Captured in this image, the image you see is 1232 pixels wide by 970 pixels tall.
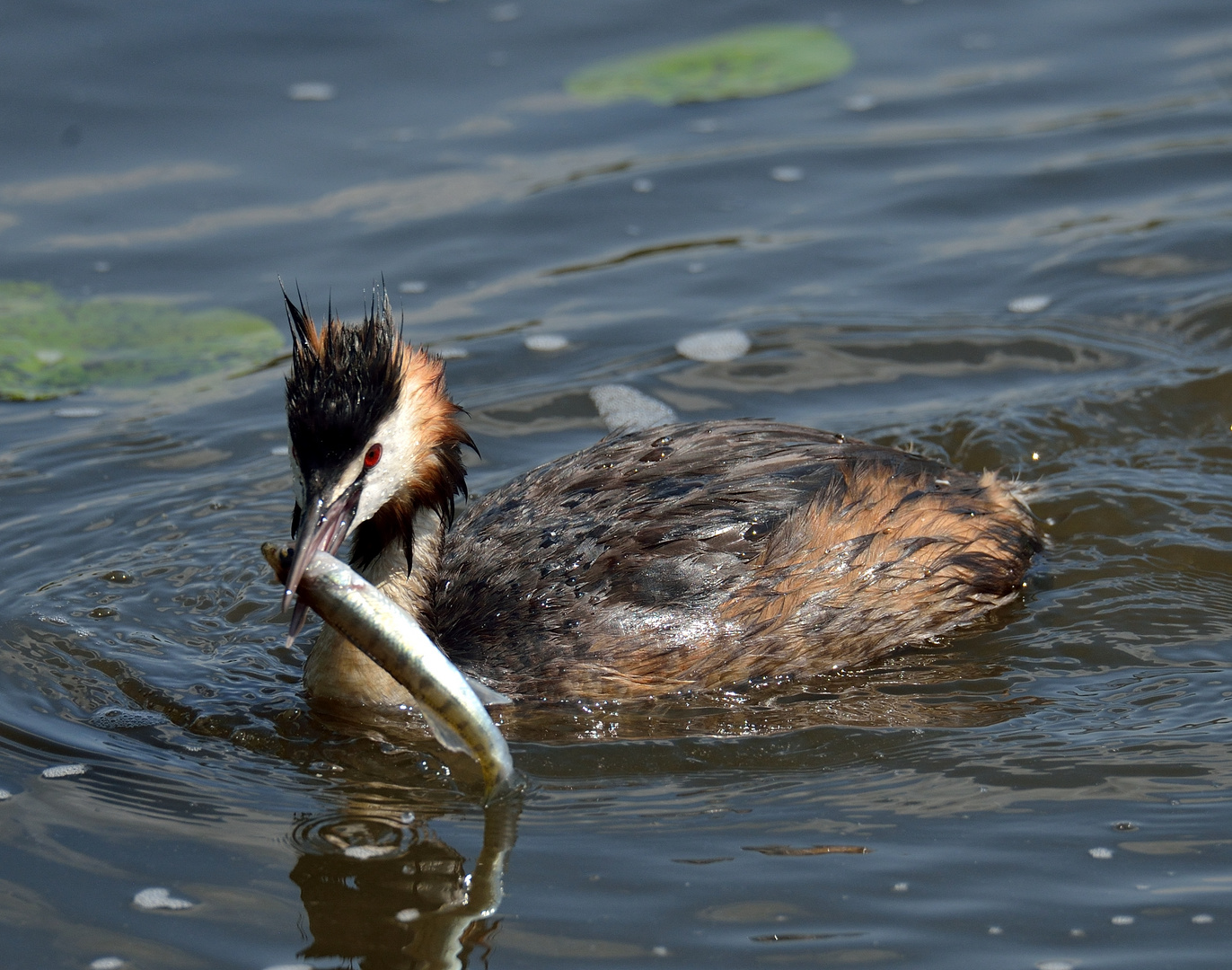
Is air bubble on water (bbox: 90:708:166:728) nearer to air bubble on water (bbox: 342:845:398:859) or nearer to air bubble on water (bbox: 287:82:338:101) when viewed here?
air bubble on water (bbox: 342:845:398:859)

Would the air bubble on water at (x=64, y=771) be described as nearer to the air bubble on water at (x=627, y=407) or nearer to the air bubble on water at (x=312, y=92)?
the air bubble on water at (x=627, y=407)

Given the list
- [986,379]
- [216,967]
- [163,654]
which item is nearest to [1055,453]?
[986,379]

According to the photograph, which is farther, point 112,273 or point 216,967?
point 112,273

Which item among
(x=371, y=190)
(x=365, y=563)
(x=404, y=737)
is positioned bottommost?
(x=404, y=737)

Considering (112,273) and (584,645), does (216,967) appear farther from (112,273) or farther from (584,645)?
(112,273)

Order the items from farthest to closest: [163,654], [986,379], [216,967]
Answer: [986,379], [163,654], [216,967]

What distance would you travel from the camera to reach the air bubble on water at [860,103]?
435 inches

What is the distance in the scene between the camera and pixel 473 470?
784cm

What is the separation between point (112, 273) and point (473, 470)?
305cm

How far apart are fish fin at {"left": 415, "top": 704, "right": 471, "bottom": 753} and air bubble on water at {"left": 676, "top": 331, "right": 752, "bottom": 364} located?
3990 mm

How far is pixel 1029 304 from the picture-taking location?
8.84 m

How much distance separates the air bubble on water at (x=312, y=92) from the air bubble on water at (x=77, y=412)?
379 cm

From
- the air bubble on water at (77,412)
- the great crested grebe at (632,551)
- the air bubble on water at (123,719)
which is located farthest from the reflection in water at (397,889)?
the air bubble on water at (77,412)

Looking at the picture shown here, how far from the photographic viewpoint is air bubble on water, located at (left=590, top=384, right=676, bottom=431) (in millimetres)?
8047
